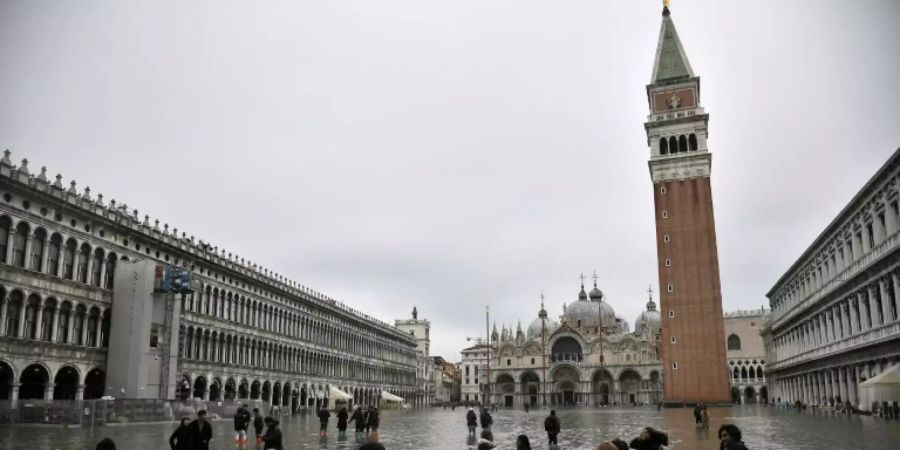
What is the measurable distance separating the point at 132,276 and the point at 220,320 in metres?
12.7

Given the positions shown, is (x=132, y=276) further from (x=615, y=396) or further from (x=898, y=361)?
(x=615, y=396)

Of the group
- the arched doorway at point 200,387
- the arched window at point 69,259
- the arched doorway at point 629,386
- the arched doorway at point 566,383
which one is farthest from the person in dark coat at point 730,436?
the arched doorway at point 566,383

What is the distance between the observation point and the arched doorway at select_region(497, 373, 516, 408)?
116250mm

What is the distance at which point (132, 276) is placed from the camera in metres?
42.9

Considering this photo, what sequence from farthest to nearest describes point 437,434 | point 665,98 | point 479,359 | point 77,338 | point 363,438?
1. point 479,359
2. point 665,98
3. point 77,338
4. point 437,434
5. point 363,438

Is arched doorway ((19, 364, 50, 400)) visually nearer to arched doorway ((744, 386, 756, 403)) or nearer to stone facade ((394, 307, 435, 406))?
stone facade ((394, 307, 435, 406))

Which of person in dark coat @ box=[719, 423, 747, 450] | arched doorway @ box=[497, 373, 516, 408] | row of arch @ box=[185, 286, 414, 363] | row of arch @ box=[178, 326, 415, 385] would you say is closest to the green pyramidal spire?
row of arch @ box=[185, 286, 414, 363]

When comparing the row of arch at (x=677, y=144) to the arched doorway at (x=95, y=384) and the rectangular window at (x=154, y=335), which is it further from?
the arched doorway at (x=95, y=384)

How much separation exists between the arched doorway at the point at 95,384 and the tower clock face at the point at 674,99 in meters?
60.6

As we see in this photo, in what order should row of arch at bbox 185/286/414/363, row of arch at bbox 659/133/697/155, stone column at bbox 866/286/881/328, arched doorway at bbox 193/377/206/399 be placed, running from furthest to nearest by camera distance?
row of arch at bbox 659/133/697/155
row of arch at bbox 185/286/414/363
arched doorway at bbox 193/377/206/399
stone column at bbox 866/286/881/328

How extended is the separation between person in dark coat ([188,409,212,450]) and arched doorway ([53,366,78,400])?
30393 millimetres

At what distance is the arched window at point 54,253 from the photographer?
1524 inches

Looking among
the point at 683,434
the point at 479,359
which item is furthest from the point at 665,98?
the point at 479,359

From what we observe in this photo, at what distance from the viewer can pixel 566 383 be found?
114m
